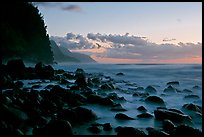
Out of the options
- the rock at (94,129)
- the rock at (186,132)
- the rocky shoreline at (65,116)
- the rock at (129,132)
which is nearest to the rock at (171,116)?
the rocky shoreline at (65,116)

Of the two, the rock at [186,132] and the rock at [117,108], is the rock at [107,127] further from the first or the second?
the rock at [117,108]

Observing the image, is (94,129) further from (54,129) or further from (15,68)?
(15,68)

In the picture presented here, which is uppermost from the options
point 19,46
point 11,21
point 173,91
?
point 11,21

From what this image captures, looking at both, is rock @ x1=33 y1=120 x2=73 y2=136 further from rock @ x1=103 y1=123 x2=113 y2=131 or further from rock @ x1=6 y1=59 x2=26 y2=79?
rock @ x1=6 y1=59 x2=26 y2=79

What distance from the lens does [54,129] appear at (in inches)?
234

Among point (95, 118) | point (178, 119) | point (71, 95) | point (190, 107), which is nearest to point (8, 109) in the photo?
point (95, 118)

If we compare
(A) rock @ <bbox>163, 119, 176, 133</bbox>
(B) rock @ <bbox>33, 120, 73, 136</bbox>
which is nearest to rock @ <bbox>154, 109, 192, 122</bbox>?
(A) rock @ <bbox>163, 119, 176, 133</bbox>

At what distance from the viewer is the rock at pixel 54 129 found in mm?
5895

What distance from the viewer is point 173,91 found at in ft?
57.0

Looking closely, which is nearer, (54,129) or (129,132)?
(54,129)

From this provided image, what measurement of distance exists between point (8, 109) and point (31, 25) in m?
50.7

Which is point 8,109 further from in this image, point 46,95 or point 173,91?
point 173,91

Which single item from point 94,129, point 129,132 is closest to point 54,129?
point 94,129

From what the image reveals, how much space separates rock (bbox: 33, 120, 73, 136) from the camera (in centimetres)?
589
